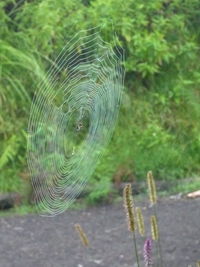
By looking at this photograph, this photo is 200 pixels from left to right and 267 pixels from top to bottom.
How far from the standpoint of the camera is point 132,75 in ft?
26.9

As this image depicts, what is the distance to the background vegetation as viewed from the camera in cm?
724

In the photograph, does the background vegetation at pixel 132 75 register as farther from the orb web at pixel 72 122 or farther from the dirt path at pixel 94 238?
the dirt path at pixel 94 238

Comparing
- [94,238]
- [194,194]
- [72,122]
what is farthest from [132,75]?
[94,238]

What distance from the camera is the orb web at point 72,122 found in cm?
485

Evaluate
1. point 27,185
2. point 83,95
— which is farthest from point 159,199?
point 83,95

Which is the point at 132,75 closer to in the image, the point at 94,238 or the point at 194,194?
the point at 194,194

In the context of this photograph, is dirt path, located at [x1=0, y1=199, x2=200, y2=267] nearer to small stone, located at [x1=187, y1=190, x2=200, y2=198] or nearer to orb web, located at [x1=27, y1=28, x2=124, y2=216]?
small stone, located at [x1=187, y1=190, x2=200, y2=198]

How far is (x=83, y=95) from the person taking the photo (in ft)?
13.8

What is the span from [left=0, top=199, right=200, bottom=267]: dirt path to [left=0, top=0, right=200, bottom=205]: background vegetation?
0.70 metres

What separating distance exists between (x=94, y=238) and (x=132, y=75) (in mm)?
2877

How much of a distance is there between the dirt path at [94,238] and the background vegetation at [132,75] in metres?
0.70

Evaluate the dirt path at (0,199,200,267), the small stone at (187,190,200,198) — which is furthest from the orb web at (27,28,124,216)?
the small stone at (187,190,200,198)

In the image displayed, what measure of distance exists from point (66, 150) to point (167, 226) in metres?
1.35

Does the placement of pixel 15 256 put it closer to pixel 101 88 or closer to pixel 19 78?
pixel 101 88
